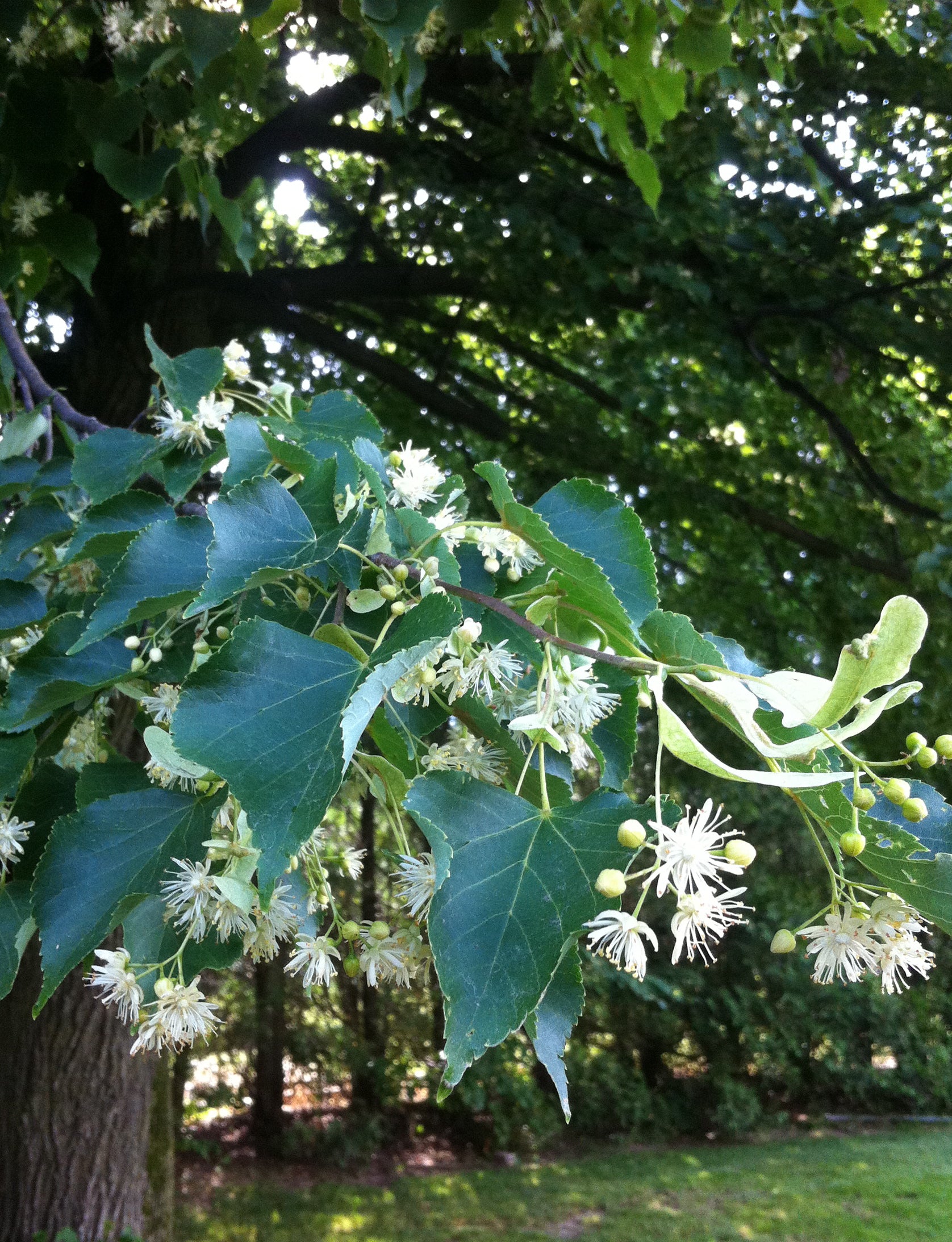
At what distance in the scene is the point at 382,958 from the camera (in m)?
0.86

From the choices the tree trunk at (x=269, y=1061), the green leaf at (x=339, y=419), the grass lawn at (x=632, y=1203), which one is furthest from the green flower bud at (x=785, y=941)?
the tree trunk at (x=269, y=1061)

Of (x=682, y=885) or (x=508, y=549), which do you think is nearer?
(x=682, y=885)

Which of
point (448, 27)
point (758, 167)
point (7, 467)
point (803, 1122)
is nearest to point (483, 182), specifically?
point (758, 167)

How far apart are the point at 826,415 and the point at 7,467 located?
3873mm

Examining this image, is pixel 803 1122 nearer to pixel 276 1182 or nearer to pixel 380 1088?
pixel 380 1088

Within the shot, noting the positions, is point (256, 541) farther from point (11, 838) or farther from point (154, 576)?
point (11, 838)

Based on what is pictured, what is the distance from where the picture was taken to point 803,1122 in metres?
8.14

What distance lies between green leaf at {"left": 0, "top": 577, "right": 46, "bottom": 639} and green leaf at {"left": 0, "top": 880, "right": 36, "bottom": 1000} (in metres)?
0.30

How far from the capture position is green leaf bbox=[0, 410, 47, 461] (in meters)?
1.61

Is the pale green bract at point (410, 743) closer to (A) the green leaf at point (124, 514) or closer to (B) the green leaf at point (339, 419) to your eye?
(A) the green leaf at point (124, 514)

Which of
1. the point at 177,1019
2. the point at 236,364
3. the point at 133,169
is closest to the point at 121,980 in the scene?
the point at 177,1019

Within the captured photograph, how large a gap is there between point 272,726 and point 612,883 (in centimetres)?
28

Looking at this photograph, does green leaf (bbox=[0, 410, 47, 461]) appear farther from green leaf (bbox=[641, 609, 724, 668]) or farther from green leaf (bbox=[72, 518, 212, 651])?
green leaf (bbox=[641, 609, 724, 668])

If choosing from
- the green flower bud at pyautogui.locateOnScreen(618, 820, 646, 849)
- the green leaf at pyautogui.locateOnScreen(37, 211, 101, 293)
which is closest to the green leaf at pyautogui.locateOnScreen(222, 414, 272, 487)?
the green flower bud at pyautogui.locateOnScreen(618, 820, 646, 849)
